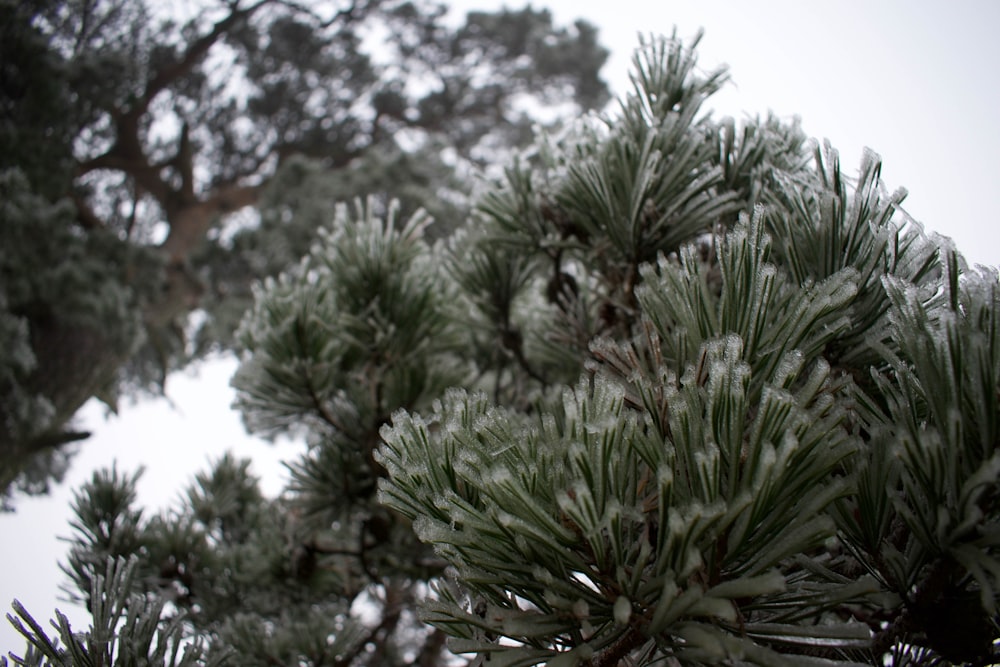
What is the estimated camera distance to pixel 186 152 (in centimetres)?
425

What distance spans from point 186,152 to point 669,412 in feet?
15.1

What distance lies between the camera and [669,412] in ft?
1.25

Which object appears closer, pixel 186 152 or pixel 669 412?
pixel 669 412

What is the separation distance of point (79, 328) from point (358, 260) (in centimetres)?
225

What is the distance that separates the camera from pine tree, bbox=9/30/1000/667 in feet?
1.03

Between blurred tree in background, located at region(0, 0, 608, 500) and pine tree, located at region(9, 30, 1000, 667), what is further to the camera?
blurred tree in background, located at region(0, 0, 608, 500)

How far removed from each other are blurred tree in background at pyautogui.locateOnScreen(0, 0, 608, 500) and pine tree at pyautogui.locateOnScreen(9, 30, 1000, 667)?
49.2 inches

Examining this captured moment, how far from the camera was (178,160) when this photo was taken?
430 centimetres

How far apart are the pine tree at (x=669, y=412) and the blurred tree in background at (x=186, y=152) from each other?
125 centimetres

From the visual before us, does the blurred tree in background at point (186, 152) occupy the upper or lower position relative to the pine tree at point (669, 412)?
upper

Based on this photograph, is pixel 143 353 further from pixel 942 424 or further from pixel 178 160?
pixel 942 424

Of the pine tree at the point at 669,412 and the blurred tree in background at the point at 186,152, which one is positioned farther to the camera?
the blurred tree in background at the point at 186,152

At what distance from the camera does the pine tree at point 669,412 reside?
1.03 ft

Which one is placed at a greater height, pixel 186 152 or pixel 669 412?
pixel 186 152
